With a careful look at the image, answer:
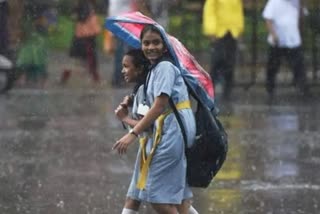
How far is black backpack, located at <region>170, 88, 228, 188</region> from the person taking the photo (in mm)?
7262

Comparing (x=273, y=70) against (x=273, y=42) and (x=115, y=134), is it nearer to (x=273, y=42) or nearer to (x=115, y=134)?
(x=273, y=42)

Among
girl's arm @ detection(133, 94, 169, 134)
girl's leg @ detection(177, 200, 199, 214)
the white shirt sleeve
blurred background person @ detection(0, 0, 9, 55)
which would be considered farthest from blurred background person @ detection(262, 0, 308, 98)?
girl's arm @ detection(133, 94, 169, 134)

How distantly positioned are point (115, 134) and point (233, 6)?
4.39 metres

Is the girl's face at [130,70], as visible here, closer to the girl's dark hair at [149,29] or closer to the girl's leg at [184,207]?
the girl's dark hair at [149,29]

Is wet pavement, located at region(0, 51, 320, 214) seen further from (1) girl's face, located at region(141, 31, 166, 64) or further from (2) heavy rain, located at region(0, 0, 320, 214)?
(1) girl's face, located at region(141, 31, 166, 64)

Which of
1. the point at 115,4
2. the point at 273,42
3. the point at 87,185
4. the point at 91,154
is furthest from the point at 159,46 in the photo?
the point at 115,4

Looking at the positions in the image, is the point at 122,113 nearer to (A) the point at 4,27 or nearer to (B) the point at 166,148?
(B) the point at 166,148

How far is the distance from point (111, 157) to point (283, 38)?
5.85 m

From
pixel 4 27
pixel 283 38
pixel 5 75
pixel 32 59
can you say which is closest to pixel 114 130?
pixel 283 38

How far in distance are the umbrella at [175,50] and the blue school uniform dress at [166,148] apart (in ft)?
0.28

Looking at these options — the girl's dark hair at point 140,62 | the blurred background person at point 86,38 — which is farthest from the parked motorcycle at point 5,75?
the girl's dark hair at point 140,62

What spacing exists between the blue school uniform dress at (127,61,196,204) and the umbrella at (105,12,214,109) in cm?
9

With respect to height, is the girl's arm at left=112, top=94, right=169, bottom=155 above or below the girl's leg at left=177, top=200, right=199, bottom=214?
above

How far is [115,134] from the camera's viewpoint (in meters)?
13.9
